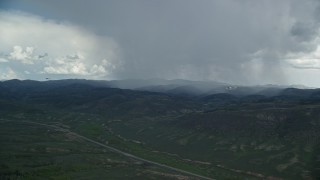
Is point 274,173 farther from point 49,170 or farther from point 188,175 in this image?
point 49,170

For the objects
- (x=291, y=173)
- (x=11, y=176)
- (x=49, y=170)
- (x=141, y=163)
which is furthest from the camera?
(x=141, y=163)

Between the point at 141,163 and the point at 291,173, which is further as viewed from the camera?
the point at 141,163

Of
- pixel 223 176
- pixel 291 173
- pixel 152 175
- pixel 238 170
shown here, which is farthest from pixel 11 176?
pixel 291 173

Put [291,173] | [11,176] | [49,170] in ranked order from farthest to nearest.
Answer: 1. [291,173]
2. [49,170]
3. [11,176]

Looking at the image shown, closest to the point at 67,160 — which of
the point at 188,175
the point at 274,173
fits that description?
the point at 188,175

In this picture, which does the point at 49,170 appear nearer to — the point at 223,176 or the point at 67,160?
the point at 67,160

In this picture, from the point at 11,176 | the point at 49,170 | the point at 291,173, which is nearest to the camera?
the point at 11,176

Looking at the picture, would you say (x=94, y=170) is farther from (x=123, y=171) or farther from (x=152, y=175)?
(x=152, y=175)

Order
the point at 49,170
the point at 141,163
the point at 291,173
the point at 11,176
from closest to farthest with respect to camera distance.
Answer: the point at 11,176 → the point at 49,170 → the point at 291,173 → the point at 141,163

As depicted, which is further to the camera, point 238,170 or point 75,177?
point 238,170
